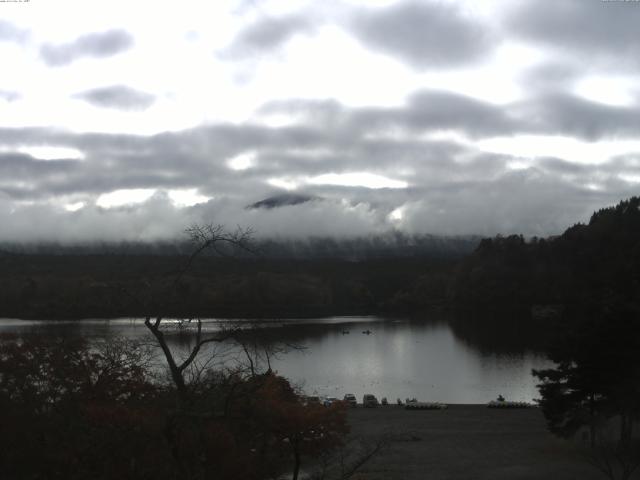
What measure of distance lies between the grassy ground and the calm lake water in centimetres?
415

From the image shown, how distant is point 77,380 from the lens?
10562mm

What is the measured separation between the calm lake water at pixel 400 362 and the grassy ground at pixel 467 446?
4.15 meters

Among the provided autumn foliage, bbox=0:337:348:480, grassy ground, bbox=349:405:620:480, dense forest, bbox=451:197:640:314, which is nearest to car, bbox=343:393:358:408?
grassy ground, bbox=349:405:620:480

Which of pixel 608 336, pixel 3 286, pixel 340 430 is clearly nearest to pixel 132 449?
pixel 340 430

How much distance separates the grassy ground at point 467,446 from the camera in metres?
15.3

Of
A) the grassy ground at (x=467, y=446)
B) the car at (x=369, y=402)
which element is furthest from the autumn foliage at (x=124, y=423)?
the car at (x=369, y=402)

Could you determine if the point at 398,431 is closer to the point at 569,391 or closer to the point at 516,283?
the point at 569,391

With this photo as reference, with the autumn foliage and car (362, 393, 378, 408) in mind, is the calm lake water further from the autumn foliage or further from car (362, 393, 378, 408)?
the autumn foliage

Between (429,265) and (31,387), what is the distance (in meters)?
108

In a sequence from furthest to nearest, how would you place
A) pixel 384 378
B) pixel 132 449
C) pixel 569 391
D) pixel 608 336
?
pixel 384 378 < pixel 569 391 < pixel 608 336 < pixel 132 449

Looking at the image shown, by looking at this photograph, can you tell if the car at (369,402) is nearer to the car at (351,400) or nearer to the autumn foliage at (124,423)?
the car at (351,400)

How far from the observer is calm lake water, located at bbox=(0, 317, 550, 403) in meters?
29.6

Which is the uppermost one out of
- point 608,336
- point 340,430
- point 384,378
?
point 608,336

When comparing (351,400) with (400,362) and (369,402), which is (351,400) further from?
(400,362)
